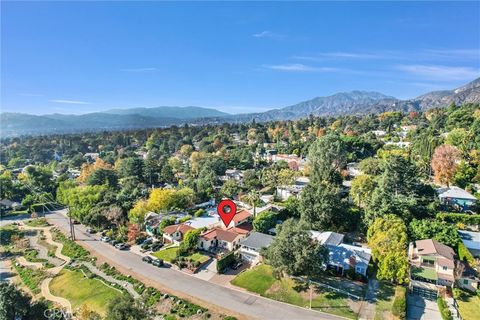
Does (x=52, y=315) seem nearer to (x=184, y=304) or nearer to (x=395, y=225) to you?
(x=184, y=304)

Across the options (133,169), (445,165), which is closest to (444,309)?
(445,165)

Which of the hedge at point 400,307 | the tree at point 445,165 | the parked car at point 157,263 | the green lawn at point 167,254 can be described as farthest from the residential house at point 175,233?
the tree at point 445,165

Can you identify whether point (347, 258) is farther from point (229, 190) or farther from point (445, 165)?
point (445, 165)

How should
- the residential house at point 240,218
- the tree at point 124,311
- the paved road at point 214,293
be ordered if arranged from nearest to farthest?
the tree at point 124,311 < the paved road at point 214,293 < the residential house at point 240,218

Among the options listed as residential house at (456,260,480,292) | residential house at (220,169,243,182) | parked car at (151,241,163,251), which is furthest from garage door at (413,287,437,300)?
residential house at (220,169,243,182)

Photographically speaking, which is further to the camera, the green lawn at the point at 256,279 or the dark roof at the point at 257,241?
the dark roof at the point at 257,241

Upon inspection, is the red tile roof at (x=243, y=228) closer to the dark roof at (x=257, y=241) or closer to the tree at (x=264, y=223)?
the tree at (x=264, y=223)

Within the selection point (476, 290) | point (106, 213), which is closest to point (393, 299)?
point (476, 290)
